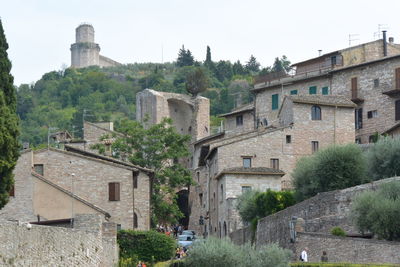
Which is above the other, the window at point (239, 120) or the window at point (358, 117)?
the window at point (239, 120)

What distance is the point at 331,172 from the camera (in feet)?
181

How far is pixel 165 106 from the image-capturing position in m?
105

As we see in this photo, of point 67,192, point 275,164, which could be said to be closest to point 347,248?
point 67,192

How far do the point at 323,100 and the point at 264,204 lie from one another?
17479 mm

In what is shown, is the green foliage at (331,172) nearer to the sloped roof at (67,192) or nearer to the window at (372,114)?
the sloped roof at (67,192)

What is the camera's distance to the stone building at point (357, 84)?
75.1 m

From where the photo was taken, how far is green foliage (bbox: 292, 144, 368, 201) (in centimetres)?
5478

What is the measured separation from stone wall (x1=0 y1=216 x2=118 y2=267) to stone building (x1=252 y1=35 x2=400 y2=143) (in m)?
36.2

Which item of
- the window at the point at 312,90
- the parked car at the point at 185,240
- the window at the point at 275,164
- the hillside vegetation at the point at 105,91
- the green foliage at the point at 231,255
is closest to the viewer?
the green foliage at the point at 231,255

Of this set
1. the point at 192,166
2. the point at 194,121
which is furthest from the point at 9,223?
the point at 194,121

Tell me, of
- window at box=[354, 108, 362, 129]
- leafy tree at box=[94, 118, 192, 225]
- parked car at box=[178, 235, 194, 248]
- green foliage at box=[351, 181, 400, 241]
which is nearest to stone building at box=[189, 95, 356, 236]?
parked car at box=[178, 235, 194, 248]

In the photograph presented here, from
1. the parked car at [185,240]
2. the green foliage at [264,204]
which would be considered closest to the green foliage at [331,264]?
the green foliage at [264,204]

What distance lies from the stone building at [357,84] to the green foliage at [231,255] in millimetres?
33696

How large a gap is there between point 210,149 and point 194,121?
30671 millimetres
